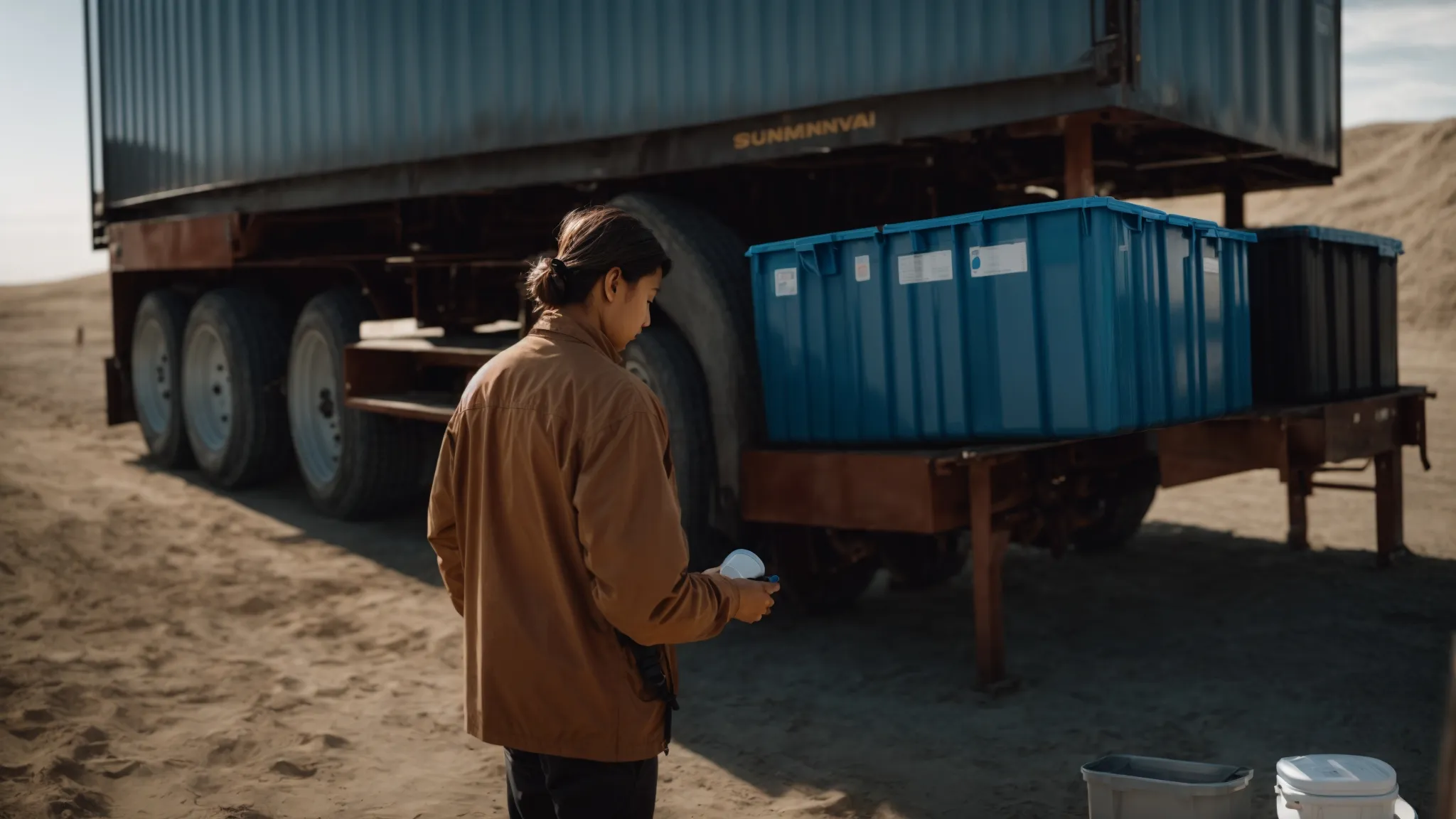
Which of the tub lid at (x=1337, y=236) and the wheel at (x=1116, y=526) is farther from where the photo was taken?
the wheel at (x=1116, y=526)

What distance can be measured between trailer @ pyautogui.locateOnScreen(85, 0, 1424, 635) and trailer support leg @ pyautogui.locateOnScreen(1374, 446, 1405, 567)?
3 centimetres

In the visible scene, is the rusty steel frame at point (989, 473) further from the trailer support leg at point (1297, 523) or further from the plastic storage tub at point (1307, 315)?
the trailer support leg at point (1297, 523)

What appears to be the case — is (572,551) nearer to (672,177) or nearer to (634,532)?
(634,532)

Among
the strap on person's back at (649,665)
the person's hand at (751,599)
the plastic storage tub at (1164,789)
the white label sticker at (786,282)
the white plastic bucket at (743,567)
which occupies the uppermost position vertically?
the white label sticker at (786,282)

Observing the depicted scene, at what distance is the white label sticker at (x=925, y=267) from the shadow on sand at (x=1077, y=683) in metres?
1.61

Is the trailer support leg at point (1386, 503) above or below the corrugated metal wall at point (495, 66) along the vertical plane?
below

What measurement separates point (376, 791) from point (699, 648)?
6.64 ft

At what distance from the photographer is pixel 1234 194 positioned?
830 cm

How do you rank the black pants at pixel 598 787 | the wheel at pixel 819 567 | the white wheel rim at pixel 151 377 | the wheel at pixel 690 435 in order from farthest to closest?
1. the white wheel rim at pixel 151 377
2. the wheel at pixel 819 567
3. the wheel at pixel 690 435
4. the black pants at pixel 598 787

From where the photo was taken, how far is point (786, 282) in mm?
5605

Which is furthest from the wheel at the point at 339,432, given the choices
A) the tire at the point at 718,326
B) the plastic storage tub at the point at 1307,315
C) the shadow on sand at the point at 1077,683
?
the plastic storage tub at the point at 1307,315

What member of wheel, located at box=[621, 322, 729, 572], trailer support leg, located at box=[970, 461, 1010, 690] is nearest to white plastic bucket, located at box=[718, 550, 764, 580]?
trailer support leg, located at box=[970, 461, 1010, 690]

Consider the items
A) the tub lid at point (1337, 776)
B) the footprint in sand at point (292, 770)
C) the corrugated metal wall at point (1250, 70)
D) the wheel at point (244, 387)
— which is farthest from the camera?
the wheel at point (244, 387)

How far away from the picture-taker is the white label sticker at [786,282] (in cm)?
557
